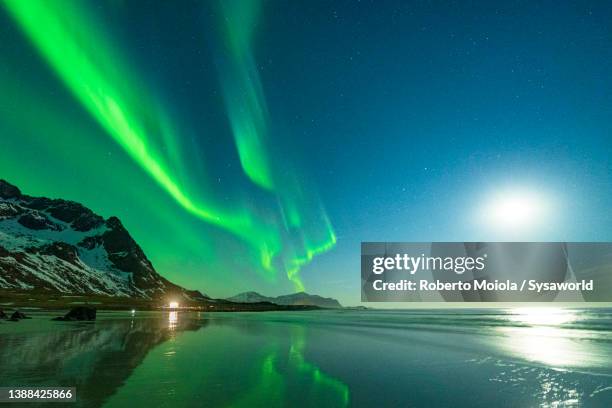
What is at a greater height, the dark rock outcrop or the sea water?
the sea water

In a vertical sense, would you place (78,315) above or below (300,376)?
below

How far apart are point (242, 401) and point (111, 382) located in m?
4.73

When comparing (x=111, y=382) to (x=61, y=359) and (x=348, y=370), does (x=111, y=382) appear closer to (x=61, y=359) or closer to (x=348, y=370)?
(x=61, y=359)

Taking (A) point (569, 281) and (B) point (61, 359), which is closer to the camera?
(B) point (61, 359)

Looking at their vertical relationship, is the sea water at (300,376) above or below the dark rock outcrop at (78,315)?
above

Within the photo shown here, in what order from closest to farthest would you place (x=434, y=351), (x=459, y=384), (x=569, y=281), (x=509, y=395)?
1. (x=509, y=395)
2. (x=459, y=384)
3. (x=434, y=351)
4. (x=569, y=281)

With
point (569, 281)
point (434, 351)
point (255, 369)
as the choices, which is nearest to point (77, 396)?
point (255, 369)

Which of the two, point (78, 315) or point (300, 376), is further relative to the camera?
point (78, 315)

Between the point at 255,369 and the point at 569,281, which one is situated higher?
the point at 569,281

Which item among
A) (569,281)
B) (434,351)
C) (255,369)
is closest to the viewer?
(255,369)

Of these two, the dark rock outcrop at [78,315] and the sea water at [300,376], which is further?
the dark rock outcrop at [78,315]

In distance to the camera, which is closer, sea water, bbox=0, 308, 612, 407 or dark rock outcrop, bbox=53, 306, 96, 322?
sea water, bbox=0, 308, 612, 407

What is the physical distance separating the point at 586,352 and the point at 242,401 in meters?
22.7

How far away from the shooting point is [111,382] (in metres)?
12.8
